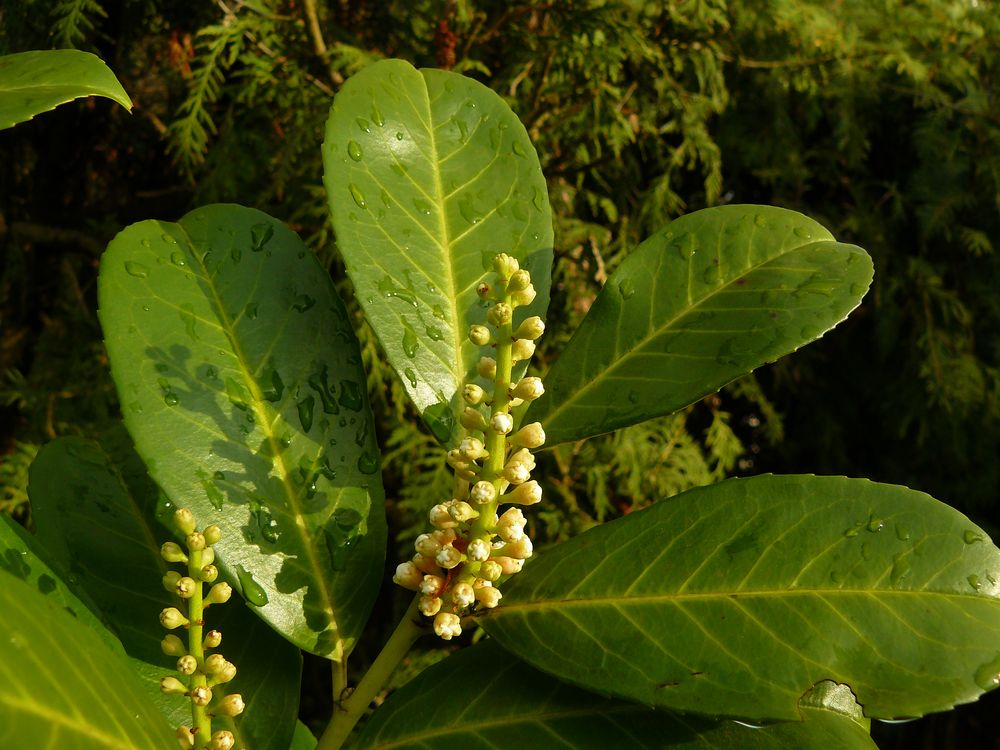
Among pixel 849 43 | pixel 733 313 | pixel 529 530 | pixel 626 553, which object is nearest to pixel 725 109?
pixel 849 43

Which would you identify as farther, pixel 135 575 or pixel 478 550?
pixel 135 575

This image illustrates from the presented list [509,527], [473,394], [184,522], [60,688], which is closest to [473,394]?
[473,394]

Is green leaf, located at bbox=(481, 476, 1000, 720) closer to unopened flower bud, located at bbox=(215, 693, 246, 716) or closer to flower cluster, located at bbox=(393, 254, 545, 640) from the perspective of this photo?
flower cluster, located at bbox=(393, 254, 545, 640)

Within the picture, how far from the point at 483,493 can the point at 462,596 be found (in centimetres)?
9

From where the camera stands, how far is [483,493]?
680 mm

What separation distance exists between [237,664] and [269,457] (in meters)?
0.22

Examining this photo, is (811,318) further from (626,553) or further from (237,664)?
(237,664)

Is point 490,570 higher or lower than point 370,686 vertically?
higher

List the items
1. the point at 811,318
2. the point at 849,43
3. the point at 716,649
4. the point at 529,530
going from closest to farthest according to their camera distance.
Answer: the point at 716,649 → the point at 811,318 → the point at 529,530 → the point at 849,43

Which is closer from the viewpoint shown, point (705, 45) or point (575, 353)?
point (575, 353)

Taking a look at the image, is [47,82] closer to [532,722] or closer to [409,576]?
[409,576]

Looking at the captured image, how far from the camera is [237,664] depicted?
2.91ft

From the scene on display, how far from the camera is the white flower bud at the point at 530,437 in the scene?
0.75 meters

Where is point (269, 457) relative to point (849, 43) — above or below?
above
